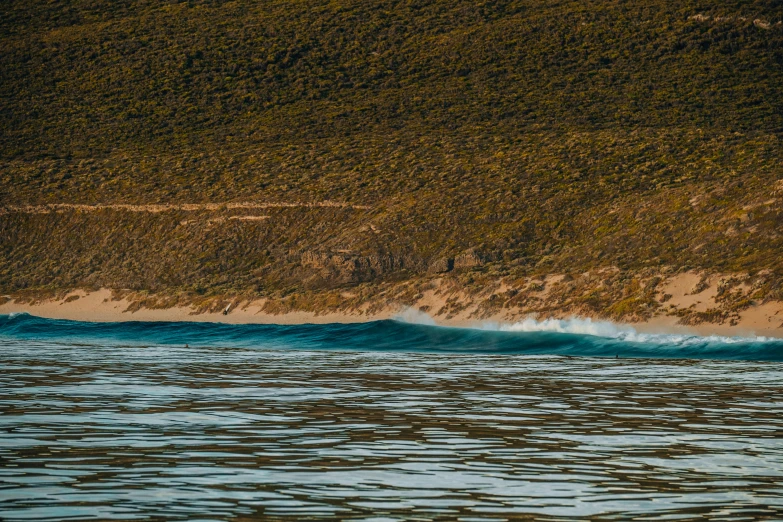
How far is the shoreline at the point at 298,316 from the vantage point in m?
40.0

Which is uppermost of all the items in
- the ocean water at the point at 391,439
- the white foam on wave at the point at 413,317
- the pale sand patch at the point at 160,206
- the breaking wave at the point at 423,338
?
the pale sand patch at the point at 160,206

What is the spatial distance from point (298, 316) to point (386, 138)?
26186 millimetres

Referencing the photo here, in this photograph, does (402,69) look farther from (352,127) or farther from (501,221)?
(501,221)

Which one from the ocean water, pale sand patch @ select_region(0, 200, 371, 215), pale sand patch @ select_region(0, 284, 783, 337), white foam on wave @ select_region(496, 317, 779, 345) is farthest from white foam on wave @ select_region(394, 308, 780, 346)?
pale sand patch @ select_region(0, 200, 371, 215)

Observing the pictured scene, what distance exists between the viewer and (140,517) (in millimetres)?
9789

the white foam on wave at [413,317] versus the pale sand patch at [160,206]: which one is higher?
the pale sand patch at [160,206]

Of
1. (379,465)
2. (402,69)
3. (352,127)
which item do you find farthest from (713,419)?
(402,69)

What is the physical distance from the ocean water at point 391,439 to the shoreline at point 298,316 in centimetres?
872

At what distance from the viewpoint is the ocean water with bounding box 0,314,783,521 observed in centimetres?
1048

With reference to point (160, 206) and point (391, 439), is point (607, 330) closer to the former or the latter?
point (391, 439)

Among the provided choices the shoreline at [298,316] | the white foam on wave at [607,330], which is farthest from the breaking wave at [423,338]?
the shoreline at [298,316]

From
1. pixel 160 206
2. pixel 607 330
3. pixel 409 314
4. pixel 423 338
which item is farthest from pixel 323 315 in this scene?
pixel 160 206

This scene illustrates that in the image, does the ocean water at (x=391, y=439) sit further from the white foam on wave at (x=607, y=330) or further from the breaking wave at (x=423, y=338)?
the white foam on wave at (x=607, y=330)

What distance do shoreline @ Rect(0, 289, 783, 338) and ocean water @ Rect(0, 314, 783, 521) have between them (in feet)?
28.6
